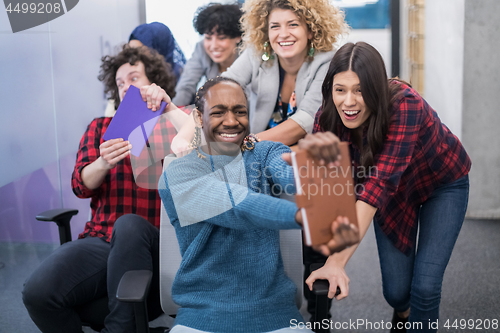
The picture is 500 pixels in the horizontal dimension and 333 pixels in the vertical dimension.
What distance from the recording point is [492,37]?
331 centimetres

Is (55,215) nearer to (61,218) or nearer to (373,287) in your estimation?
(61,218)

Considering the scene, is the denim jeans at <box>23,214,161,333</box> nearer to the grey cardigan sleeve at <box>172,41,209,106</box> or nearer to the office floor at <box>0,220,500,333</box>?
the office floor at <box>0,220,500,333</box>

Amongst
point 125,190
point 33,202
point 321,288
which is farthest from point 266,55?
point 33,202

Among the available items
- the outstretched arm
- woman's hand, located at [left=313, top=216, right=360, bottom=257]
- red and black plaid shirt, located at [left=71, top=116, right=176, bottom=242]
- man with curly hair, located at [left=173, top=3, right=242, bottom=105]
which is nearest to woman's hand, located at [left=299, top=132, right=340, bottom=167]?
woman's hand, located at [left=313, top=216, right=360, bottom=257]

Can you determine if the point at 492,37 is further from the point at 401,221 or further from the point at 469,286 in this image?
the point at 401,221

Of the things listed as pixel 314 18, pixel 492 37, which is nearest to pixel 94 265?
pixel 314 18

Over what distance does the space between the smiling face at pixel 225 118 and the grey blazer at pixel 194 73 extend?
3.88 feet

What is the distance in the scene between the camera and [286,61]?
194 cm

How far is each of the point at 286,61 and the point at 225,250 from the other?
1.00 meters

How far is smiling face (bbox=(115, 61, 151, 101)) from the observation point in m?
1.93

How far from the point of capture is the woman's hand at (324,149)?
0.91m

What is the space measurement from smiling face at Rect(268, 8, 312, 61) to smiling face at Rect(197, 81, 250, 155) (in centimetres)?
56

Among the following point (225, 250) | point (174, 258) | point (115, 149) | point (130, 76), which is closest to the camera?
point (225, 250)

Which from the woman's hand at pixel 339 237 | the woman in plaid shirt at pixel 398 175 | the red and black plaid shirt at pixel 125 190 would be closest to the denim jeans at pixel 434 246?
the woman in plaid shirt at pixel 398 175
